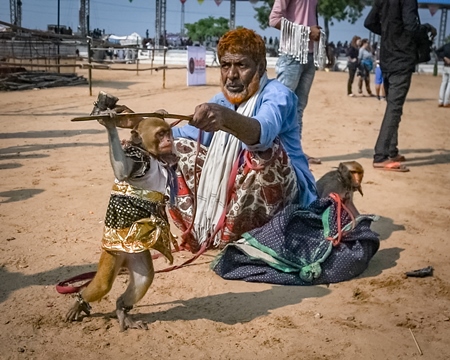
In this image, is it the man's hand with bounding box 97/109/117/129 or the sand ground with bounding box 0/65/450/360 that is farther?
the sand ground with bounding box 0/65/450/360

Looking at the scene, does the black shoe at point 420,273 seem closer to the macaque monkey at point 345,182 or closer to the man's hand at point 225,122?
the macaque monkey at point 345,182

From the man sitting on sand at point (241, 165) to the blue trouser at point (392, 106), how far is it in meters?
2.89

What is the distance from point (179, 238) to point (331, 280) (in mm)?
1233

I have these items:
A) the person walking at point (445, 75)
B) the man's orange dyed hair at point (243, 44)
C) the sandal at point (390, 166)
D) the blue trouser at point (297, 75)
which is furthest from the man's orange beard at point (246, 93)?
the person walking at point (445, 75)

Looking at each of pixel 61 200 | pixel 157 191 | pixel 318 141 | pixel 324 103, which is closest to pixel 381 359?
pixel 157 191

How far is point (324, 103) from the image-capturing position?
14.3 m

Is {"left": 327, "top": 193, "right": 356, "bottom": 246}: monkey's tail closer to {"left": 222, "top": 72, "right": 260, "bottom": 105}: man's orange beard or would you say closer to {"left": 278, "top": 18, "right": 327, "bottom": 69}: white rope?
{"left": 222, "top": 72, "right": 260, "bottom": 105}: man's orange beard

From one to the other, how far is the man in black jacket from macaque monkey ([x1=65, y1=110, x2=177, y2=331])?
14.4ft

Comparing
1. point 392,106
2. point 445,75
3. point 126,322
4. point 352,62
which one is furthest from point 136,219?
point 352,62

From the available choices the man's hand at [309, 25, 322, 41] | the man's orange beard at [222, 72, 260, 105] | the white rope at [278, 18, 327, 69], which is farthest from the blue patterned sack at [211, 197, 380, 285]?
the man's hand at [309, 25, 322, 41]

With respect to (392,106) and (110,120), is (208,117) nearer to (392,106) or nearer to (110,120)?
(110,120)

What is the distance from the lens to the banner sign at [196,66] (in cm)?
1806

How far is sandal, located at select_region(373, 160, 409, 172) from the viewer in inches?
264

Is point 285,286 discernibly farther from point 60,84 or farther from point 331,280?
point 60,84
